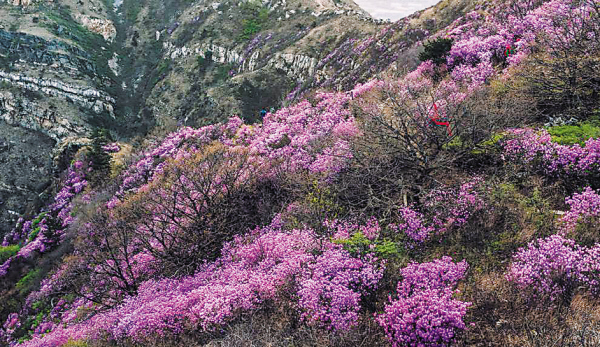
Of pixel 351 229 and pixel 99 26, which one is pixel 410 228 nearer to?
pixel 351 229

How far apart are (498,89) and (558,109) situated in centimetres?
203

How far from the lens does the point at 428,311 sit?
14.1 feet

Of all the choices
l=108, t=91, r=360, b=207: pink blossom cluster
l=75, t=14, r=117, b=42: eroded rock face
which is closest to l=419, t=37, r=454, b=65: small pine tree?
l=108, t=91, r=360, b=207: pink blossom cluster

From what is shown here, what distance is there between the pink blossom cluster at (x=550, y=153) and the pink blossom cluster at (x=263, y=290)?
457cm

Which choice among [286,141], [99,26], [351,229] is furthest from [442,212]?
[99,26]

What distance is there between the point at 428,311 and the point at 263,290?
3.30 metres

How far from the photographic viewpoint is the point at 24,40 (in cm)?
6225

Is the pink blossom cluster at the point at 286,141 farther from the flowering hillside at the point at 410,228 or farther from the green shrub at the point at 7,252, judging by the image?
the green shrub at the point at 7,252

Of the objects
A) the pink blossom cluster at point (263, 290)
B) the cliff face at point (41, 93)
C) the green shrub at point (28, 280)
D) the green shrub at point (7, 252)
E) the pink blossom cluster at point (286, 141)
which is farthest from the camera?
the cliff face at point (41, 93)

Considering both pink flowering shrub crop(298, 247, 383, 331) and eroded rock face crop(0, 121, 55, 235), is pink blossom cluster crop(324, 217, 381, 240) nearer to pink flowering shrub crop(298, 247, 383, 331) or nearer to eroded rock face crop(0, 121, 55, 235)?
pink flowering shrub crop(298, 247, 383, 331)

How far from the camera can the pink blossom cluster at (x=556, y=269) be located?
4.31 metres

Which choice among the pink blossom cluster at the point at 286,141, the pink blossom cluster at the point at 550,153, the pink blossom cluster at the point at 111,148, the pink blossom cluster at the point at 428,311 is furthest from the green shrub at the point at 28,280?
the pink blossom cluster at the point at 550,153

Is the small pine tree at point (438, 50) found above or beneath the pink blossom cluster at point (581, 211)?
above

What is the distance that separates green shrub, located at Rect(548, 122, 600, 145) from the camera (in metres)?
6.82
